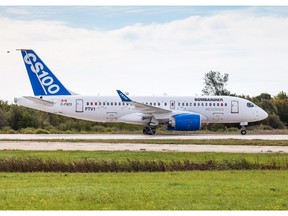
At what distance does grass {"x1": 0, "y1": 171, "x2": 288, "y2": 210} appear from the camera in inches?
607

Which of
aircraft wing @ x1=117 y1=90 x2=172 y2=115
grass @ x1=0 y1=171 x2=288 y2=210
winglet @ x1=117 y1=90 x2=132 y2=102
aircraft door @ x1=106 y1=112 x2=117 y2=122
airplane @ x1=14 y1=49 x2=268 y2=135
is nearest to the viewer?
→ grass @ x1=0 y1=171 x2=288 y2=210

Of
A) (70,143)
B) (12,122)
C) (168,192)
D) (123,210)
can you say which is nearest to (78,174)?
(168,192)

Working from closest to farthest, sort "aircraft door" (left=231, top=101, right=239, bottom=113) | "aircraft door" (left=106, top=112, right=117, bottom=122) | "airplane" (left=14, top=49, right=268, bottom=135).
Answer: "airplane" (left=14, top=49, right=268, bottom=135) < "aircraft door" (left=106, top=112, right=117, bottom=122) < "aircraft door" (left=231, top=101, right=239, bottom=113)

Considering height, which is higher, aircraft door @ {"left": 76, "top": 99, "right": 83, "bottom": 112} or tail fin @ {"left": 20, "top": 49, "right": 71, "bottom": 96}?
tail fin @ {"left": 20, "top": 49, "right": 71, "bottom": 96}

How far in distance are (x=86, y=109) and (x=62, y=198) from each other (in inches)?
1312

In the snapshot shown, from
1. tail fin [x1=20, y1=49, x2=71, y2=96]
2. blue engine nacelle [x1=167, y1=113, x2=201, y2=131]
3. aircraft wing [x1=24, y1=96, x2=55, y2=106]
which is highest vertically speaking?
tail fin [x1=20, y1=49, x2=71, y2=96]

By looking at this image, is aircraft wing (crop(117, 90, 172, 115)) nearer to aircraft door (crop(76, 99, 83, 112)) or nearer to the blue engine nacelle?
the blue engine nacelle

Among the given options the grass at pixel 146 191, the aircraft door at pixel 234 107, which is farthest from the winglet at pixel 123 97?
the grass at pixel 146 191

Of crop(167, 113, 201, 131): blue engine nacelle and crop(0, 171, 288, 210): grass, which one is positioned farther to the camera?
crop(167, 113, 201, 131): blue engine nacelle

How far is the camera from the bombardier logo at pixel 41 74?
4919 centimetres

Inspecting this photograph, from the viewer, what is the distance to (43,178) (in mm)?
21656

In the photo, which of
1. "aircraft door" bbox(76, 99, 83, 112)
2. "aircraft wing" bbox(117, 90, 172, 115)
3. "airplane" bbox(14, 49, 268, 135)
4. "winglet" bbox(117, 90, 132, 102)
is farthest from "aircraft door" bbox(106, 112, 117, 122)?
"winglet" bbox(117, 90, 132, 102)

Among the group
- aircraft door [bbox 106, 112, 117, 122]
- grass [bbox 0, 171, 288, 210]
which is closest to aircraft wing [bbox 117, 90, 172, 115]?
aircraft door [bbox 106, 112, 117, 122]

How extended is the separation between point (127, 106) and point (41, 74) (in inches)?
268
